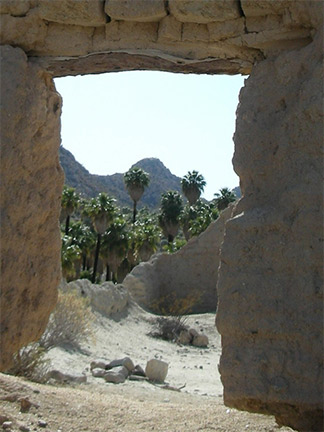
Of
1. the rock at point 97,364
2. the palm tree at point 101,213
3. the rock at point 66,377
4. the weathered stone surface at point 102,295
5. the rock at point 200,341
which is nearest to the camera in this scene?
the rock at point 66,377

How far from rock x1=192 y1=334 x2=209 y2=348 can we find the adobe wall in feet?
35.1

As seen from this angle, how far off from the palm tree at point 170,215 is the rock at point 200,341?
62.9 feet

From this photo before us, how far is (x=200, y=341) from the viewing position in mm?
16250

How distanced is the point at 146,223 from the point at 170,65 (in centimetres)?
2770

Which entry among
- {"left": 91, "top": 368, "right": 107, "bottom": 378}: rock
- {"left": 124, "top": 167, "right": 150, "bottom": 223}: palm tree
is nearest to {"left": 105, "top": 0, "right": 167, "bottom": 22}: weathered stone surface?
{"left": 91, "top": 368, "right": 107, "bottom": 378}: rock

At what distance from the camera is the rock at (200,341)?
53.3 feet

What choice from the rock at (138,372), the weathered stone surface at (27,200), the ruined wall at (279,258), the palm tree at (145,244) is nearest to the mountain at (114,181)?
the palm tree at (145,244)

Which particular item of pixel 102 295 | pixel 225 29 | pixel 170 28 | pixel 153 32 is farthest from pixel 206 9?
pixel 102 295

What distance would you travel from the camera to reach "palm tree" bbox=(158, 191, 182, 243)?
35.8m

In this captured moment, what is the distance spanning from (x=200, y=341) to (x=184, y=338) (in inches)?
17.0

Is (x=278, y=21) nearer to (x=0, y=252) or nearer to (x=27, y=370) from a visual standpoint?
(x=0, y=252)

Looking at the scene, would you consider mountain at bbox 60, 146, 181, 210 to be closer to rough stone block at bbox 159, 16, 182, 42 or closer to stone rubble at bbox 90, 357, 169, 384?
stone rubble at bbox 90, 357, 169, 384

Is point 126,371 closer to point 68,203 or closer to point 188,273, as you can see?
point 188,273

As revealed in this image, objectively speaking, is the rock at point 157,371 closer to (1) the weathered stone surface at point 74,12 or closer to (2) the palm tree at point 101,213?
(1) the weathered stone surface at point 74,12
